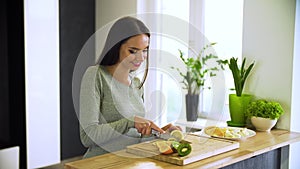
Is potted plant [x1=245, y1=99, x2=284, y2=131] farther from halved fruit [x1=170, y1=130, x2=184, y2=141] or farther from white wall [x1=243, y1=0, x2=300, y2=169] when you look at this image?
halved fruit [x1=170, y1=130, x2=184, y2=141]

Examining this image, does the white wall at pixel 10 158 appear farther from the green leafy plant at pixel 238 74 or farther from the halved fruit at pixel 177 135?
the green leafy plant at pixel 238 74

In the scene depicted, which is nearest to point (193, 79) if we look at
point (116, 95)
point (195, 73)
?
point (195, 73)

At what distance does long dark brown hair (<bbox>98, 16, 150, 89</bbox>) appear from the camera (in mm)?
1604

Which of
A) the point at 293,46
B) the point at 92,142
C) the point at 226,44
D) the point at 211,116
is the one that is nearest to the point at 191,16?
the point at 226,44

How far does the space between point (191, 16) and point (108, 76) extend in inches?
54.3

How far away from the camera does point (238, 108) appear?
2.20 m

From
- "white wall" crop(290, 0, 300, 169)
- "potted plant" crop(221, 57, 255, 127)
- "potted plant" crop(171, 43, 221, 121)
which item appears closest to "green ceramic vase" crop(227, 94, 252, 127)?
"potted plant" crop(221, 57, 255, 127)

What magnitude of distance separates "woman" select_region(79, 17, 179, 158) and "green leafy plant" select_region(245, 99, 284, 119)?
2.30 feet

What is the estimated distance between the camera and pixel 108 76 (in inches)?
64.7

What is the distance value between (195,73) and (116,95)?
1.27 ft

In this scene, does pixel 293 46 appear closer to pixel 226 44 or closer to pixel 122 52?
pixel 226 44

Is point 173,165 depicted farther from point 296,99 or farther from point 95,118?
point 296,99

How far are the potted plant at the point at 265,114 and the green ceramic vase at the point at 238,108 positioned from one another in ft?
0.25

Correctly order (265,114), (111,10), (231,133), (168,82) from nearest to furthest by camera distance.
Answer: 1. (168,82)
2. (231,133)
3. (265,114)
4. (111,10)
